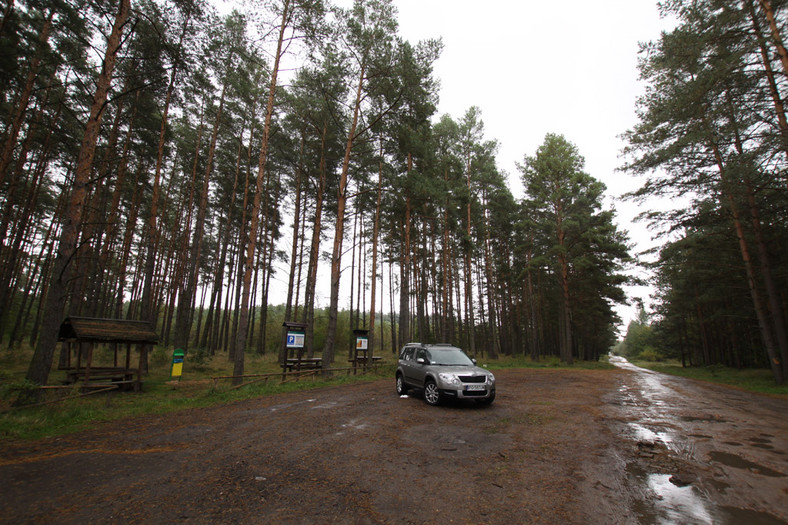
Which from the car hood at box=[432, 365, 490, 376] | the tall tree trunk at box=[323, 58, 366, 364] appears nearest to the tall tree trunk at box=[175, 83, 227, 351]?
the tall tree trunk at box=[323, 58, 366, 364]

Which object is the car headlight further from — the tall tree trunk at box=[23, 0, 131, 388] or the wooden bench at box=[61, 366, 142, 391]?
the wooden bench at box=[61, 366, 142, 391]

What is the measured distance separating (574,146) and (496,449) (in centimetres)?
2953

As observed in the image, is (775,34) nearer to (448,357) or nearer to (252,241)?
(448,357)

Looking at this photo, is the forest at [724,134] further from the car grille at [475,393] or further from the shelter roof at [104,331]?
the shelter roof at [104,331]

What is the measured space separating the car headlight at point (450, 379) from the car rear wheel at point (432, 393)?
0.33 metres

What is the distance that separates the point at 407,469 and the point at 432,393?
15.2 ft

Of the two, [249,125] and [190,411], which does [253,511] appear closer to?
[190,411]

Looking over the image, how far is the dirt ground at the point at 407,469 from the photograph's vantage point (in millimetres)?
3330

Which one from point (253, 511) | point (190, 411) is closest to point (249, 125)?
point (190, 411)

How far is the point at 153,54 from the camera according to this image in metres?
11.3

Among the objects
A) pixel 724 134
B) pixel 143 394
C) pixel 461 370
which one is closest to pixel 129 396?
pixel 143 394

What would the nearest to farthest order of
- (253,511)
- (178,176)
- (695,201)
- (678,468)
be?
(253,511) < (678,468) < (695,201) < (178,176)

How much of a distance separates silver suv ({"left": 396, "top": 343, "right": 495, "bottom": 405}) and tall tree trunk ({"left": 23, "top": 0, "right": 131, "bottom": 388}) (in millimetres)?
9667

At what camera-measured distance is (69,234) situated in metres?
8.47
